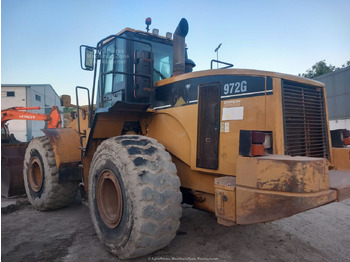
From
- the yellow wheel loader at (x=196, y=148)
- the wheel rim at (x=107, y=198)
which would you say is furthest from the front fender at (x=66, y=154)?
the wheel rim at (x=107, y=198)

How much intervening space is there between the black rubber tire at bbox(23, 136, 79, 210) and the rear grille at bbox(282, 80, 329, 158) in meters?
3.93

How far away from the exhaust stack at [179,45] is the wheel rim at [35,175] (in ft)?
10.8

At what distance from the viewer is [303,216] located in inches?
185

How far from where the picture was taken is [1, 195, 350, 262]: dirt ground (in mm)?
3209

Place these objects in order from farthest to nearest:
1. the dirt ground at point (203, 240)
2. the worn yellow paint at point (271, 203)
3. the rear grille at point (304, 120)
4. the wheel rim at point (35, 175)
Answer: the wheel rim at point (35, 175) < the dirt ground at point (203, 240) < the rear grille at point (304, 120) < the worn yellow paint at point (271, 203)

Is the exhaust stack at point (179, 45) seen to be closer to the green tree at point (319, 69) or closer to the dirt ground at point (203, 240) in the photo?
the dirt ground at point (203, 240)

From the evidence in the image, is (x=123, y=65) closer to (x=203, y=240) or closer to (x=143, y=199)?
(x=143, y=199)

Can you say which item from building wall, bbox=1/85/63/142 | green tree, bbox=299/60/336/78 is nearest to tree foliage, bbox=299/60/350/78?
green tree, bbox=299/60/336/78

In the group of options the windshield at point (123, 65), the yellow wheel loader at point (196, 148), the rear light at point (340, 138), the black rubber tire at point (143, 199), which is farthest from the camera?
the windshield at point (123, 65)

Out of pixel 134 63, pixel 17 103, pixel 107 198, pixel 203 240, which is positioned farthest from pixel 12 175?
pixel 17 103

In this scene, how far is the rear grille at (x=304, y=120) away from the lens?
3.09m

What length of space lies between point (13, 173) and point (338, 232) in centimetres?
666

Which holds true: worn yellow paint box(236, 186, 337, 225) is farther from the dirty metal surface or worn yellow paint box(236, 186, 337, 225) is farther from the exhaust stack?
the exhaust stack

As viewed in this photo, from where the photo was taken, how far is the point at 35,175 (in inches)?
220
